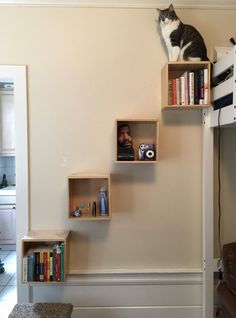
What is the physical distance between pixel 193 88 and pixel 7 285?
8.63ft

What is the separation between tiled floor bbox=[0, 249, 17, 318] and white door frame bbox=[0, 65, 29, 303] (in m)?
0.49

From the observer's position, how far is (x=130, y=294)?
6.93ft

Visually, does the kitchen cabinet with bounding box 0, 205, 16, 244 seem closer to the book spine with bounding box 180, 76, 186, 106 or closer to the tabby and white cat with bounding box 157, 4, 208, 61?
the book spine with bounding box 180, 76, 186, 106

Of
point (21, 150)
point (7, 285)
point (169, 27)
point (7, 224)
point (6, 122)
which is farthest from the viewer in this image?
point (6, 122)

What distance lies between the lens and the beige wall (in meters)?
2.06

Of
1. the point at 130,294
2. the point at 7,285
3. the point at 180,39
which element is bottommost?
the point at 7,285

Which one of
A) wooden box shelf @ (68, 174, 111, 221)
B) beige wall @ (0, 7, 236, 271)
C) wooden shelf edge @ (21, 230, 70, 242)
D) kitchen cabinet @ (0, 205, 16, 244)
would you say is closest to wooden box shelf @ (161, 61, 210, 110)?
beige wall @ (0, 7, 236, 271)

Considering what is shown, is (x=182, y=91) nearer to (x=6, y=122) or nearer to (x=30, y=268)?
(x=30, y=268)

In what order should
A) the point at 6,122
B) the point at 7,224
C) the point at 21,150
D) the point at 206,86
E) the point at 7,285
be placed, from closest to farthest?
1. the point at 206,86
2. the point at 21,150
3. the point at 7,285
4. the point at 7,224
5. the point at 6,122

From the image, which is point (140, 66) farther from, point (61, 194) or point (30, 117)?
point (61, 194)

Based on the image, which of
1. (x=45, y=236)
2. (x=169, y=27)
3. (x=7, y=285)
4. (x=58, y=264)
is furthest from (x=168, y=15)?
(x=7, y=285)

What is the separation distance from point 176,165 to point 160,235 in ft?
1.83

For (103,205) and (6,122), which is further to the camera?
(6,122)

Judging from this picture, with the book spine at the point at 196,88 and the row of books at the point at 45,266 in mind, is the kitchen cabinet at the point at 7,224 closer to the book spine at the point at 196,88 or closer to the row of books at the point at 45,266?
the row of books at the point at 45,266
